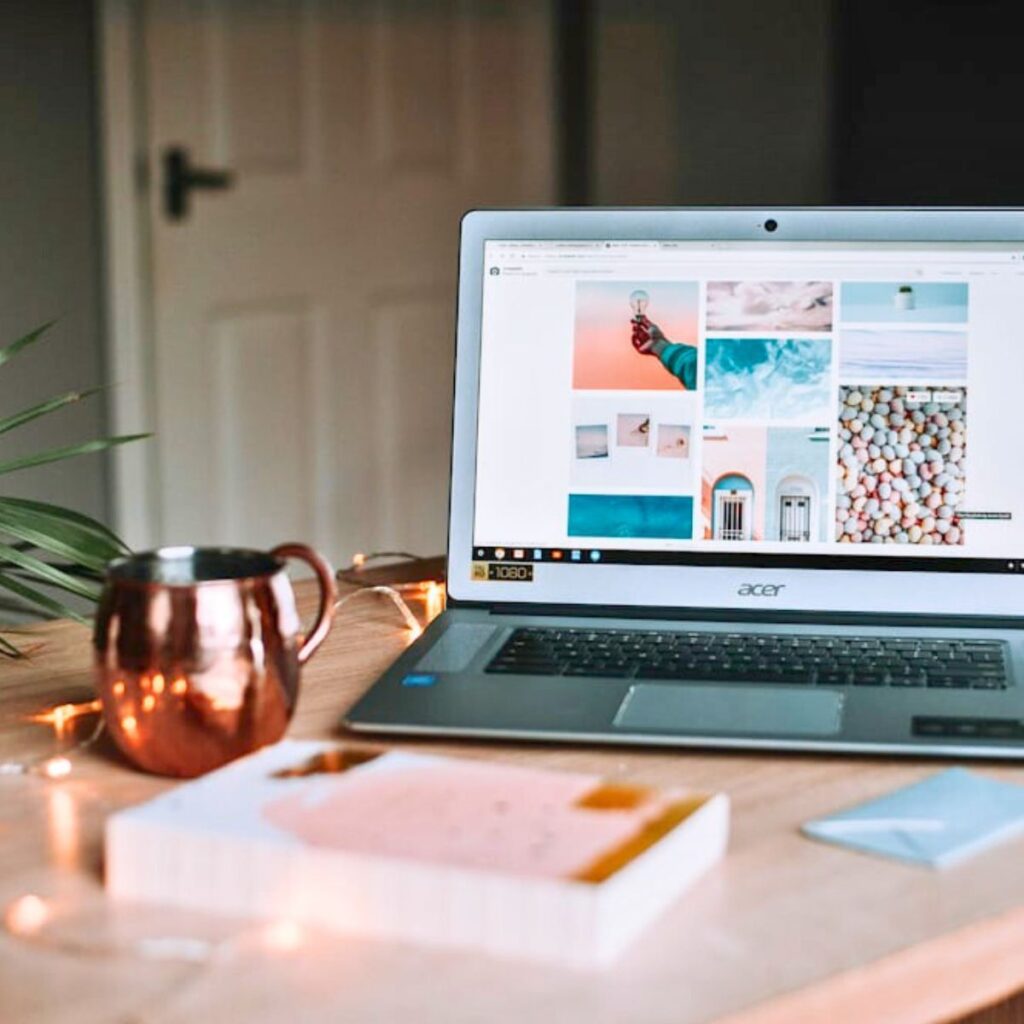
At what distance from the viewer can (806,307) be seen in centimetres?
124

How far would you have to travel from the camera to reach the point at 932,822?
0.86m

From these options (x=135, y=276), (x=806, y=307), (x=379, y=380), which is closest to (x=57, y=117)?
(x=135, y=276)

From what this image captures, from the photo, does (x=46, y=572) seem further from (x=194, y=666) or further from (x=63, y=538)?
(x=194, y=666)

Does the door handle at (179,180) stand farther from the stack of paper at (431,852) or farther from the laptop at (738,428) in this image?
the stack of paper at (431,852)

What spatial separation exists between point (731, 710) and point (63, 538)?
465 millimetres

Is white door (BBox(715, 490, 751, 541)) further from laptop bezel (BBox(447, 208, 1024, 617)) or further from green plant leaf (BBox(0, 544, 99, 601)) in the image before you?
green plant leaf (BBox(0, 544, 99, 601))

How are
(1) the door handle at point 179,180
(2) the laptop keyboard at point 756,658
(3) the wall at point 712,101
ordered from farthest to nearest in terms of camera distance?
(3) the wall at point 712,101, (1) the door handle at point 179,180, (2) the laptop keyboard at point 756,658

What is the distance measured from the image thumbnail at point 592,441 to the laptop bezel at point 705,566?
8cm

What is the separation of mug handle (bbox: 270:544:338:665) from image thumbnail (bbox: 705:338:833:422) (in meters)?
0.36

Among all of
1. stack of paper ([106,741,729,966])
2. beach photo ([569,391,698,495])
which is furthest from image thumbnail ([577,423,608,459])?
stack of paper ([106,741,729,966])

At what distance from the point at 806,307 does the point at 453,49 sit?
2353 mm

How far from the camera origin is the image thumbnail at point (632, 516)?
125 centimetres

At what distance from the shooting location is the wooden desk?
0.67 meters

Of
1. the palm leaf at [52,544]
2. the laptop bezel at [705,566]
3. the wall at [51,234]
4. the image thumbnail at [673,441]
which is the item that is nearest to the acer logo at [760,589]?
the laptop bezel at [705,566]
